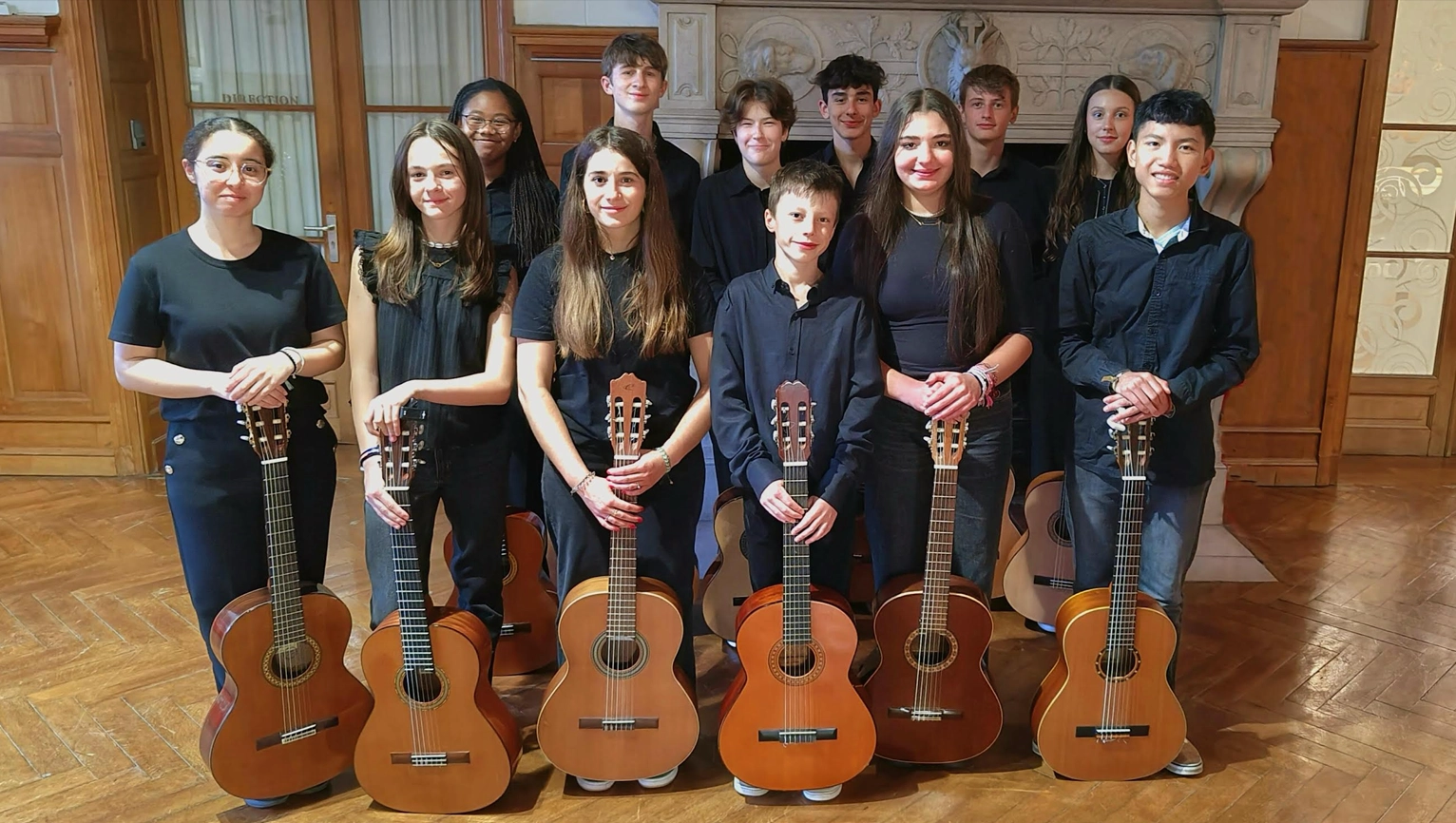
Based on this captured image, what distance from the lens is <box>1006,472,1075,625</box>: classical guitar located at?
326 cm

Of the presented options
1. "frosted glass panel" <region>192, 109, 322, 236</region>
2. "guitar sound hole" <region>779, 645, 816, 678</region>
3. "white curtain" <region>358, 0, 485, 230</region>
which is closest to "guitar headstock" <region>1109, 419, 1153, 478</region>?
"guitar sound hole" <region>779, 645, 816, 678</region>

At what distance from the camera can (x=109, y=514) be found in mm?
4496

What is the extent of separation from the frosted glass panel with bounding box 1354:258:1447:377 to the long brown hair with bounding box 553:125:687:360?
12.8 ft

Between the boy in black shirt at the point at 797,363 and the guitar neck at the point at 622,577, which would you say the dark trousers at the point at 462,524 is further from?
the boy in black shirt at the point at 797,363

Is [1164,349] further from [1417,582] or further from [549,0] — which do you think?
[549,0]

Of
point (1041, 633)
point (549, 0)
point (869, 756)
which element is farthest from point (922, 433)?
point (549, 0)

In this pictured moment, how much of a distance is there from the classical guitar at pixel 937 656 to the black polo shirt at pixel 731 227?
0.88 metres

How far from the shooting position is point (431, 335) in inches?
102

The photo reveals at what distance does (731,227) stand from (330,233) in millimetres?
2626

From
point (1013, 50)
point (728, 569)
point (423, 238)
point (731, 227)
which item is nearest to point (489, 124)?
point (423, 238)

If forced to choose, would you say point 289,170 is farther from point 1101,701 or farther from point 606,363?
point 1101,701

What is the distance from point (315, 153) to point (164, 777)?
3.11m

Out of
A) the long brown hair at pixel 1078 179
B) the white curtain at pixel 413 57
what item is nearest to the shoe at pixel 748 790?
the long brown hair at pixel 1078 179

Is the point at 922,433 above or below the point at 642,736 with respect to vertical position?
above
